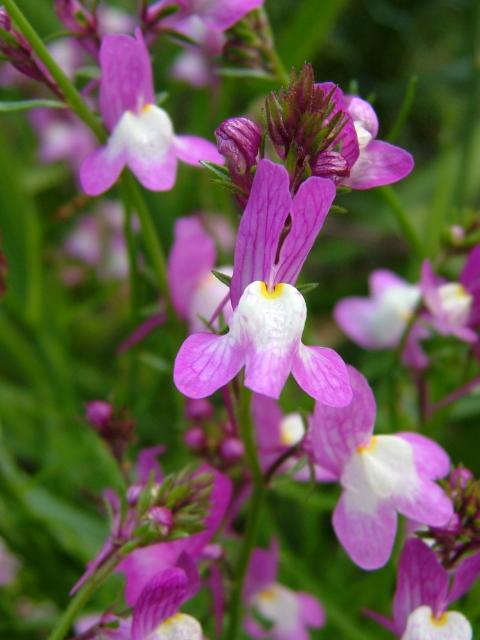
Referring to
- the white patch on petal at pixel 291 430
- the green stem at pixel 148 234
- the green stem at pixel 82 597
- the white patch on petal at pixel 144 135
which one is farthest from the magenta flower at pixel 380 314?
the green stem at pixel 82 597

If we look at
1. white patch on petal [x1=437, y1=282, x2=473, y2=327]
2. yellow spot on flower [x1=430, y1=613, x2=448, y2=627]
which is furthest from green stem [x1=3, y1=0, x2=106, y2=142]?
yellow spot on flower [x1=430, y1=613, x2=448, y2=627]

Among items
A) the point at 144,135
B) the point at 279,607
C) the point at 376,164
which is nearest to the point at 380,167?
the point at 376,164

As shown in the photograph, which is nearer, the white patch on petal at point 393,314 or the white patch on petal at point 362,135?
the white patch on petal at point 362,135

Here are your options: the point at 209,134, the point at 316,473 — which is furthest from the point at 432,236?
the point at 316,473

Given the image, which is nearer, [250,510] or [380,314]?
[250,510]

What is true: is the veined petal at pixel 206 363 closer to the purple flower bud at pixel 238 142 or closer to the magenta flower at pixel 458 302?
the purple flower bud at pixel 238 142

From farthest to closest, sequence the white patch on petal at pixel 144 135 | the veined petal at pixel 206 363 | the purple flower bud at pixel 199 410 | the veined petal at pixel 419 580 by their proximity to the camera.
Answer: the purple flower bud at pixel 199 410 → the white patch on petal at pixel 144 135 → the veined petal at pixel 419 580 → the veined petal at pixel 206 363

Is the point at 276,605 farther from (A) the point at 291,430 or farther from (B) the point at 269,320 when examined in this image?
(B) the point at 269,320
